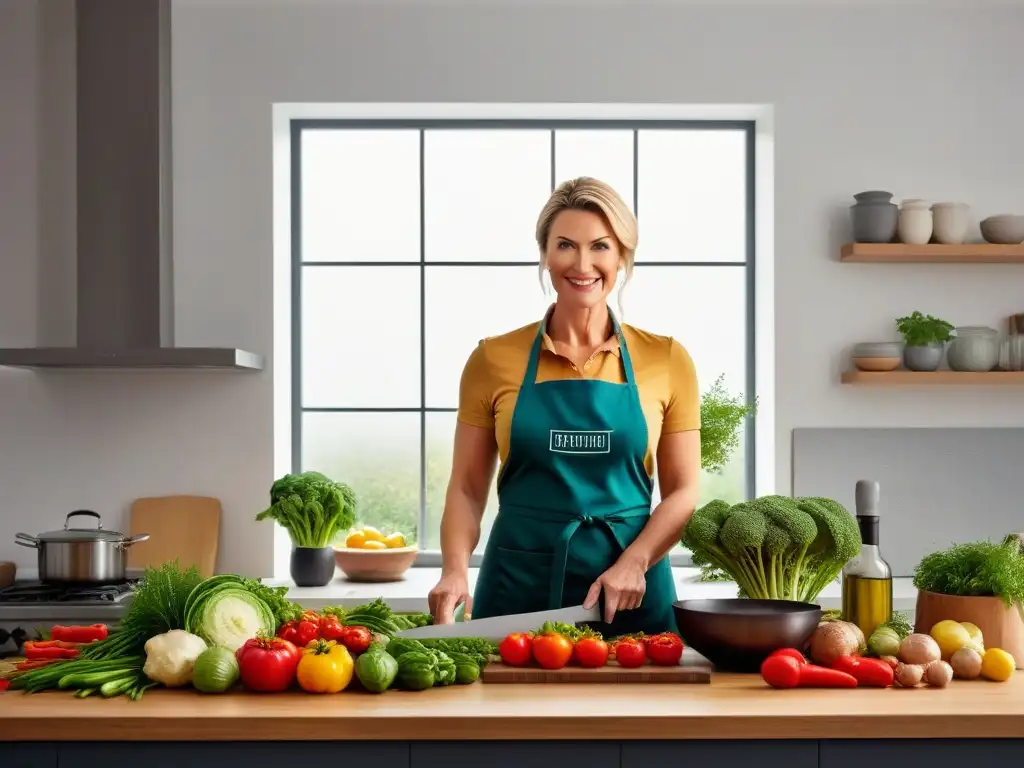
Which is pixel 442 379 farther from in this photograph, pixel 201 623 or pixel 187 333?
pixel 201 623

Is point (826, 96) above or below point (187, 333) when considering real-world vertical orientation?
above

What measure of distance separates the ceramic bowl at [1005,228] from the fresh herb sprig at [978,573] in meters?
2.27

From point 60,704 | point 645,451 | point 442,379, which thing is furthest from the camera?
point 442,379

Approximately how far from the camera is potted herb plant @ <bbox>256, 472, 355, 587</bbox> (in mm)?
3777

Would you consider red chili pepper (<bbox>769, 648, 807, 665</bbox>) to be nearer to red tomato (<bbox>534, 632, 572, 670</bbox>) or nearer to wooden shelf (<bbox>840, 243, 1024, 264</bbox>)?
red tomato (<bbox>534, 632, 572, 670</bbox>)

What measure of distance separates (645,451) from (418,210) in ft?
7.91

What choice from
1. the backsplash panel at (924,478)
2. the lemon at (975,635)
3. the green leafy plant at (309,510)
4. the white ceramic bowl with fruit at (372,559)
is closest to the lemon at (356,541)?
the white ceramic bowl with fruit at (372,559)

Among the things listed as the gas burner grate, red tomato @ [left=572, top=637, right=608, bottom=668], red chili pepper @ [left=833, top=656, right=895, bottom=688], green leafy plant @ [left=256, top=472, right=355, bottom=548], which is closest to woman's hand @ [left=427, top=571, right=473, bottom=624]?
red tomato @ [left=572, top=637, right=608, bottom=668]

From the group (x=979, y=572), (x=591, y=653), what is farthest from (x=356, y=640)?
(x=979, y=572)

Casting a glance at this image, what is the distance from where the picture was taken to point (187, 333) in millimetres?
4070

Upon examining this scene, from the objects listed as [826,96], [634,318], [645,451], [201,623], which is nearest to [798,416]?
[634,318]

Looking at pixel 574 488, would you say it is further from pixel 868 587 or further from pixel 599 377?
pixel 868 587

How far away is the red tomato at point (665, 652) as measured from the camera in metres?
1.81

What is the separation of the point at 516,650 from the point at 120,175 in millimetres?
2806
